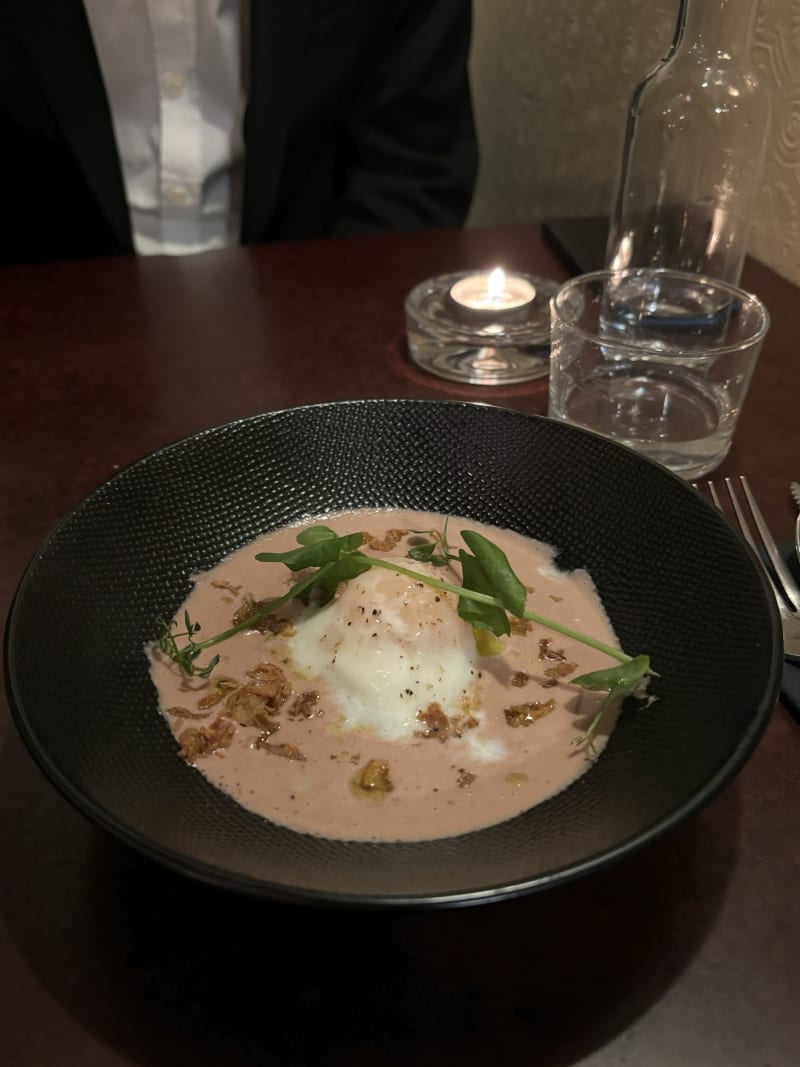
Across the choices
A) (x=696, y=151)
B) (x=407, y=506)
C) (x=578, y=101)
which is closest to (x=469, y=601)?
(x=407, y=506)

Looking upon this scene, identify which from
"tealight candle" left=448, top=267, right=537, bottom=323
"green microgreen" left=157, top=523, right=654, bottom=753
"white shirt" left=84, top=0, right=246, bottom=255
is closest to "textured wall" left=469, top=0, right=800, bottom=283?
"tealight candle" left=448, top=267, right=537, bottom=323

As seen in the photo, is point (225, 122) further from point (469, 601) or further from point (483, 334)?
point (469, 601)

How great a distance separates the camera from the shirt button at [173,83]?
74.3 inches

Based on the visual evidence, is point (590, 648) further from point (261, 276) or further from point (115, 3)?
point (115, 3)

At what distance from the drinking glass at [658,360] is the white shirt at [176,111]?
1026mm

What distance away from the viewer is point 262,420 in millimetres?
1034

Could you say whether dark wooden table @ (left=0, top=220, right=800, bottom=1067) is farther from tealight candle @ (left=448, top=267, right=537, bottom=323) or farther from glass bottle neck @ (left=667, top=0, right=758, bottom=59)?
glass bottle neck @ (left=667, top=0, right=758, bottom=59)

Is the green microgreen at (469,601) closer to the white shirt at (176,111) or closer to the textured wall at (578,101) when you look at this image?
the textured wall at (578,101)

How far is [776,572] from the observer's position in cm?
92

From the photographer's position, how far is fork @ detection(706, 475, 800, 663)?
0.83 m

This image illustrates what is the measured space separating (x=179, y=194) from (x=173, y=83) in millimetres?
209

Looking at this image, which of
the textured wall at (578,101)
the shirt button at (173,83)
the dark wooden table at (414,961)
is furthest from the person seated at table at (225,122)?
the dark wooden table at (414,961)

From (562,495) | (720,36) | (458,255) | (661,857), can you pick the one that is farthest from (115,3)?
(661,857)

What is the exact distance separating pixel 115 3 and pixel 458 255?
82 cm
